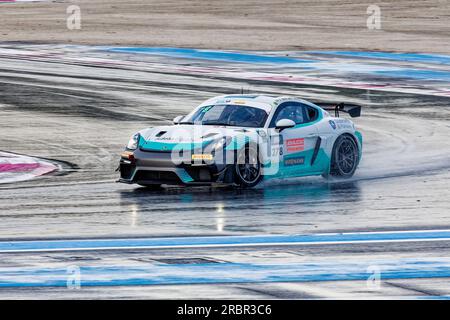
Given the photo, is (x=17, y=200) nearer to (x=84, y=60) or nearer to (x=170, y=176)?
(x=170, y=176)

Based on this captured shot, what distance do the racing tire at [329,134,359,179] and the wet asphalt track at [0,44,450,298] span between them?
267 mm

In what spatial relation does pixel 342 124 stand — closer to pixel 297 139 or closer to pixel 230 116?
pixel 297 139

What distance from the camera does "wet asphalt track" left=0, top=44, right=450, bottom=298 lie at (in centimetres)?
1129

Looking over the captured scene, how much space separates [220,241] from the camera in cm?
1355

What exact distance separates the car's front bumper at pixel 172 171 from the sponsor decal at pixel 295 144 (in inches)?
48.2

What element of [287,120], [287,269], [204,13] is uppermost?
[204,13]

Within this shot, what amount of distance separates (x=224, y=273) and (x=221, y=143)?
5.47 meters

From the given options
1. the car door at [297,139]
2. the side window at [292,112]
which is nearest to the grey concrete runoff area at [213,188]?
the car door at [297,139]

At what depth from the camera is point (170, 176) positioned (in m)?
17.0

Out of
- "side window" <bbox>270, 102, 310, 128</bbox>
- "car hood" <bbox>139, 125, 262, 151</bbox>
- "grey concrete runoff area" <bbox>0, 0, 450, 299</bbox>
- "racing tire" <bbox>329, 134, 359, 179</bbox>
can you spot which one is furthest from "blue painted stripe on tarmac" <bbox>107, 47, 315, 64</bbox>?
"car hood" <bbox>139, 125, 262, 151</bbox>

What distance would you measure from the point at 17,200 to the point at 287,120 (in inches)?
156

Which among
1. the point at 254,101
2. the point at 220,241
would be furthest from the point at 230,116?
the point at 220,241

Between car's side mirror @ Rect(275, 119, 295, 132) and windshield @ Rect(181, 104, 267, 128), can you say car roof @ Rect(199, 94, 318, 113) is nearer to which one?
windshield @ Rect(181, 104, 267, 128)
